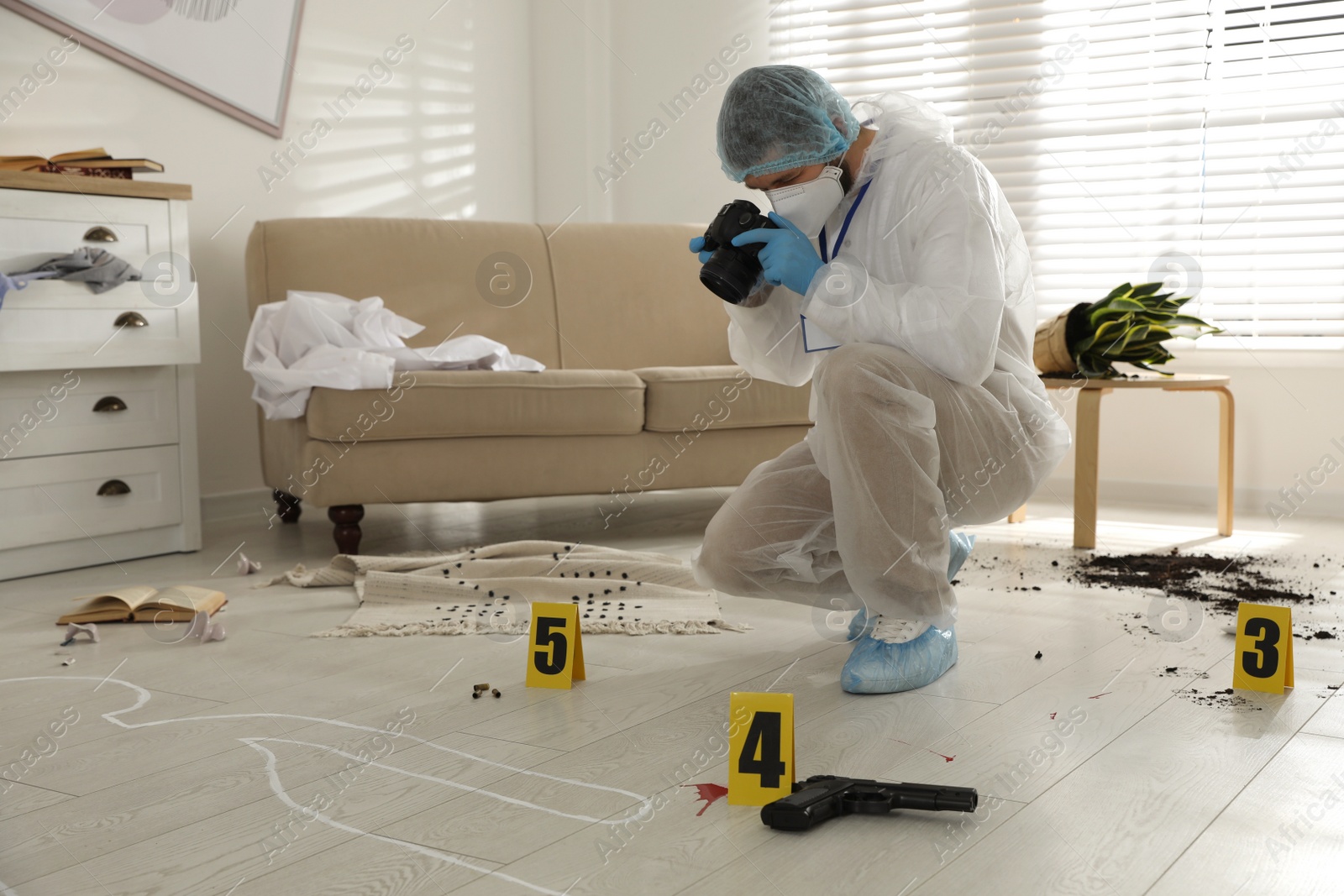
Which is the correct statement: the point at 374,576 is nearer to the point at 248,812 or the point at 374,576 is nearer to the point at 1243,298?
the point at 248,812

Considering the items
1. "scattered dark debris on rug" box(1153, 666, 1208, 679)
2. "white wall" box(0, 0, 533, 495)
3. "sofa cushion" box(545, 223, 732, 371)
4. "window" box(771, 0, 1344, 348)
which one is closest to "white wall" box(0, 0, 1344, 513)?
"white wall" box(0, 0, 533, 495)

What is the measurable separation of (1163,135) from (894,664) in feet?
8.45

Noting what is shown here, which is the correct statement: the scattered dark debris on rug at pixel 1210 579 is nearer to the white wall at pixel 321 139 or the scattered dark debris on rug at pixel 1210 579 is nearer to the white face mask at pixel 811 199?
the white face mask at pixel 811 199

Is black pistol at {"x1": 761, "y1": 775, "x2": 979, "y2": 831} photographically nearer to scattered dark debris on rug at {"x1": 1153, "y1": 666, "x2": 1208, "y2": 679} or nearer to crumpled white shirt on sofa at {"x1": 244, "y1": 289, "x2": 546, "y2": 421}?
scattered dark debris on rug at {"x1": 1153, "y1": 666, "x2": 1208, "y2": 679}

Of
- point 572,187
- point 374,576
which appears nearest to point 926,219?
point 374,576

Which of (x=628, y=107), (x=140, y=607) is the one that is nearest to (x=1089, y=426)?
(x=140, y=607)

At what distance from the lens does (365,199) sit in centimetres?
366

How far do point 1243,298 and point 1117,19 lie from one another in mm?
942

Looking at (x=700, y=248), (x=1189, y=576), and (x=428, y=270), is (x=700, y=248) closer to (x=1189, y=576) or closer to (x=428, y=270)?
(x=1189, y=576)

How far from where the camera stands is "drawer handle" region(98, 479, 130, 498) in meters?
2.58

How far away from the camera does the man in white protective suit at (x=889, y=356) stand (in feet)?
5.00

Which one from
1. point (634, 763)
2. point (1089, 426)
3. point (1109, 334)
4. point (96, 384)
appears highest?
point (1109, 334)

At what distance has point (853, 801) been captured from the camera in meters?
1.15

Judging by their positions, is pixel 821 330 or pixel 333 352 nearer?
pixel 821 330
